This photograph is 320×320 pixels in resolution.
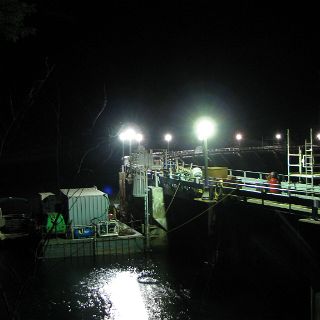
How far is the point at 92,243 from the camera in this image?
27.0 metres

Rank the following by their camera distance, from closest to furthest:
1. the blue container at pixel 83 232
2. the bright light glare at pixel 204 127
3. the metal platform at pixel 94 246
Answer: the bright light glare at pixel 204 127
the metal platform at pixel 94 246
the blue container at pixel 83 232

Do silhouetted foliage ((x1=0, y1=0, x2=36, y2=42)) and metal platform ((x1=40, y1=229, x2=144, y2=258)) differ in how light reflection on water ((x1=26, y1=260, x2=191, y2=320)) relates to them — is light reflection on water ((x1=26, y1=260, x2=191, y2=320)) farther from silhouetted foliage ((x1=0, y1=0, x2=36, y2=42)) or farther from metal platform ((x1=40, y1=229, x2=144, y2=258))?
silhouetted foliage ((x1=0, y1=0, x2=36, y2=42))

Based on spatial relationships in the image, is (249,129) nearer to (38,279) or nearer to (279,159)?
(279,159)

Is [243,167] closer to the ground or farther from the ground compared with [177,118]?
closer to the ground

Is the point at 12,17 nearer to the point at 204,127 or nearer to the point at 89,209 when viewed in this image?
the point at 204,127

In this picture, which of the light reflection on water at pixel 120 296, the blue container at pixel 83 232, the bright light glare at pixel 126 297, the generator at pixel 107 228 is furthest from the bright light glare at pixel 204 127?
the blue container at pixel 83 232

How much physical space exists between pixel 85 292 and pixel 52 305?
208cm

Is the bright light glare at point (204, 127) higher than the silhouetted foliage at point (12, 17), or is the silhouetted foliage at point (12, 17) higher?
the silhouetted foliage at point (12, 17)

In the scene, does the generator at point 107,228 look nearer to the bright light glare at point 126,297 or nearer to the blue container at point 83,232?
the blue container at point 83,232

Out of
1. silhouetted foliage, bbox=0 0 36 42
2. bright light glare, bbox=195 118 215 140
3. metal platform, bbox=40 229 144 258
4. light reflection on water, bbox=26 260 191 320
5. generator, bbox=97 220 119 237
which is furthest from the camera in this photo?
generator, bbox=97 220 119 237

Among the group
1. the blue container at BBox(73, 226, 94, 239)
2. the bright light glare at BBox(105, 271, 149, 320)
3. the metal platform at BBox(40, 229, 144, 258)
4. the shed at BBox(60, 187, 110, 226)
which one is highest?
the shed at BBox(60, 187, 110, 226)

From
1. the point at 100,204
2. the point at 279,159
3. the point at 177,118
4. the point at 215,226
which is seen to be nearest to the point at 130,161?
the point at 100,204

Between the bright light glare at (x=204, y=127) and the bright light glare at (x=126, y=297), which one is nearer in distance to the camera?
the bright light glare at (x=126, y=297)

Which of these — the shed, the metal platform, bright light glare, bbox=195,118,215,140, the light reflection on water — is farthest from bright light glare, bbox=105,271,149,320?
bright light glare, bbox=195,118,215,140
